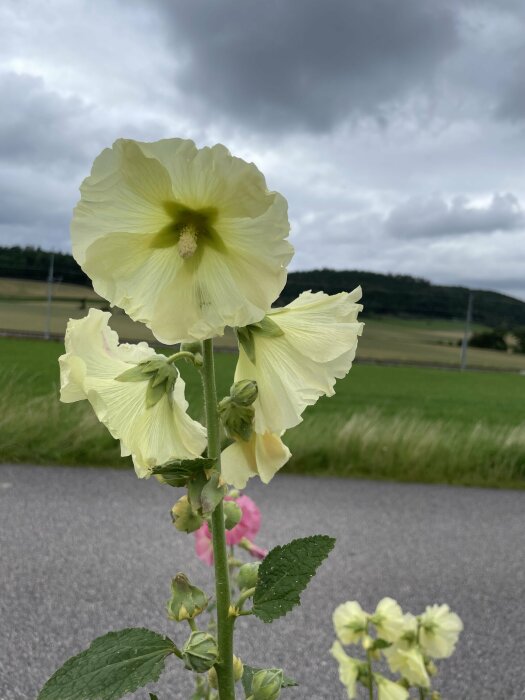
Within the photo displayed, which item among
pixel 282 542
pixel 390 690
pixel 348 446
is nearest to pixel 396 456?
pixel 348 446

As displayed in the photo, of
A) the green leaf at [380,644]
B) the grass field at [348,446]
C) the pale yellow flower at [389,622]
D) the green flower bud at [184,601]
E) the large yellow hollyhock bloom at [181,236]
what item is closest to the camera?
the large yellow hollyhock bloom at [181,236]

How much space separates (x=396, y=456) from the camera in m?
3.99

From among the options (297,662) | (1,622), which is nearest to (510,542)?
(297,662)

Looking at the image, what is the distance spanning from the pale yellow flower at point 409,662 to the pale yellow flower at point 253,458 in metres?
0.68

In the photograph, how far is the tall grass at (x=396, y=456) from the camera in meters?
3.95

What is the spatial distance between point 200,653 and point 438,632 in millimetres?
791

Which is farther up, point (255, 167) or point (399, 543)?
point (255, 167)

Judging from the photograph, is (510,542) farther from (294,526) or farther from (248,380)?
(248,380)

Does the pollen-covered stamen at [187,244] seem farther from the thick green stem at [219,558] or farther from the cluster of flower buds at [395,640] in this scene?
the cluster of flower buds at [395,640]

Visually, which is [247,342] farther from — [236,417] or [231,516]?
[231,516]

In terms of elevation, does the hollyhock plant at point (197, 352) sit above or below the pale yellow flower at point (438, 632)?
above

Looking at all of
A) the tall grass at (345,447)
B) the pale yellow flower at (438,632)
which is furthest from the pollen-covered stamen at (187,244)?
the tall grass at (345,447)

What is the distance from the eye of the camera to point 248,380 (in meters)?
0.44

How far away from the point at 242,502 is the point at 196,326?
794 millimetres
